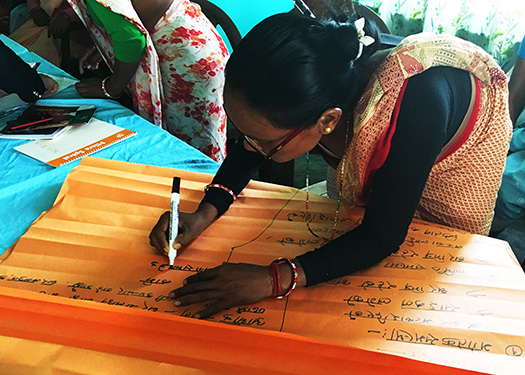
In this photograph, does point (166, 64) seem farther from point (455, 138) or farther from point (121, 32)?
point (455, 138)

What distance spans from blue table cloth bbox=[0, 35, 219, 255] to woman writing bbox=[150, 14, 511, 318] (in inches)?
11.6

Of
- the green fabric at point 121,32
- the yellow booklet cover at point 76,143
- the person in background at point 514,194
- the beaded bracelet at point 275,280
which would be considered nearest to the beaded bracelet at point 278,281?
the beaded bracelet at point 275,280

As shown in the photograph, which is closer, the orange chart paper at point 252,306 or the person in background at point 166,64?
the orange chart paper at point 252,306

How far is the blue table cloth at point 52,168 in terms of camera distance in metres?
0.97

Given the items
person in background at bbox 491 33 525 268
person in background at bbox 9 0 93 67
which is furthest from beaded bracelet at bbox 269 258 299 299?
person in background at bbox 9 0 93 67

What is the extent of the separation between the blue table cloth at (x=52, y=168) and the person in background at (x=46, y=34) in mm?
942

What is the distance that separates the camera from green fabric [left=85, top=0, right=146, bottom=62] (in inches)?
53.2

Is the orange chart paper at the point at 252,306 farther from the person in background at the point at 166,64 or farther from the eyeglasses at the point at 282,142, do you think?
the person in background at the point at 166,64

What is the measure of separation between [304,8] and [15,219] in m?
0.75

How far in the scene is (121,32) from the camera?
1.37 metres

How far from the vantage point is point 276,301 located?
0.76m

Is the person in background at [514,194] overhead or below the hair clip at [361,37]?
below

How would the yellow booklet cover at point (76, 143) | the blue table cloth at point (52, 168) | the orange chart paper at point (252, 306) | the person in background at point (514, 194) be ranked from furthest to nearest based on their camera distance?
the person in background at point (514, 194)
the yellow booklet cover at point (76, 143)
the blue table cloth at point (52, 168)
the orange chart paper at point (252, 306)

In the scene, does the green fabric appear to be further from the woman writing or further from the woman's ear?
the woman's ear
